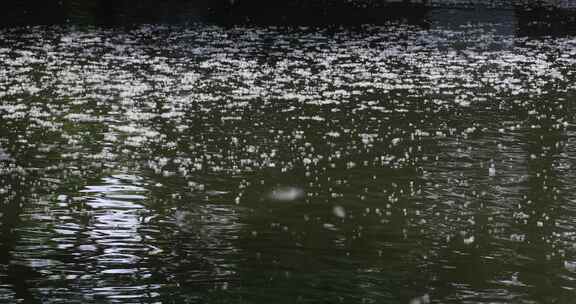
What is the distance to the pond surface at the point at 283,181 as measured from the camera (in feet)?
30.8

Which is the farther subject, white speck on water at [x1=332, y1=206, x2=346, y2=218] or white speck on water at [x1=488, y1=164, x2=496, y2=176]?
white speck on water at [x1=488, y1=164, x2=496, y2=176]

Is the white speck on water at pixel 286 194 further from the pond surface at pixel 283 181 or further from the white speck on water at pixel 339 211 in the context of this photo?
the white speck on water at pixel 339 211

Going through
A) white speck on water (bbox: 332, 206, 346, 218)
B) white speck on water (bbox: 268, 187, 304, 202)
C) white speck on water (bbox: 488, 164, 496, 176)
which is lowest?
white speck on water (bbox: 332, 206, 346, 218)

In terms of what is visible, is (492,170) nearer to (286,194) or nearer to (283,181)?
(283,181)

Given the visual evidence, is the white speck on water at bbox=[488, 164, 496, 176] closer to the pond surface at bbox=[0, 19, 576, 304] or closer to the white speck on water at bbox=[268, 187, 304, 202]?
the pond surface at bbox=[0, 19, 576, 304]

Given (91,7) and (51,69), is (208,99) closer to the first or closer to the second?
(51,69)

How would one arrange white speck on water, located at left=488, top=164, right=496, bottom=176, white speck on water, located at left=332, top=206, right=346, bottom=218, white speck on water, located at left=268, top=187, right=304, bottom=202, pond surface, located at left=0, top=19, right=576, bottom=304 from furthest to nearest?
white speck on water, located at left=488, top=164, right=496, bottom=176
white speck on water, located at left=268, top=187, right=304, bottom=202
white speck on water, located at left=332, top=206, right=346, bottom=218
pond surface, located at left=0, top=19, right=576, bottom=304

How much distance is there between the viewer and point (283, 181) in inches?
523

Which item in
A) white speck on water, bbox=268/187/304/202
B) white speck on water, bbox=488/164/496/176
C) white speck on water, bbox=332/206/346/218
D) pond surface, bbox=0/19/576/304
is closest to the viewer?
pond surface, bbox=0/19/576/304

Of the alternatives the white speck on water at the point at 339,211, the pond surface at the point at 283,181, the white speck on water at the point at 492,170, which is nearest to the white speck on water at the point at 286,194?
the pond surface at the point at 283,181

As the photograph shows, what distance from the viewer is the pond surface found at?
940 centimetres

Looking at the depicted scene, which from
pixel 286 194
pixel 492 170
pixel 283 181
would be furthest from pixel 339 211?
pixel 492 170

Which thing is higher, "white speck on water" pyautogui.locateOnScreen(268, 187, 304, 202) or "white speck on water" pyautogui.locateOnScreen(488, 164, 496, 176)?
"white speck on water" pyautogui.locateOnScreen(488, 164, 496, 176)

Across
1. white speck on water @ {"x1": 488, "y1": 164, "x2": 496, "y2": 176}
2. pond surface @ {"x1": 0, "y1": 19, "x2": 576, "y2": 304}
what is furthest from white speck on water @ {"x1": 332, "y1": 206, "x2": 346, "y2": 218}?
white speck on water @ {"x1": 488, "y1": 164, "x2": 496, "y2": 176}
